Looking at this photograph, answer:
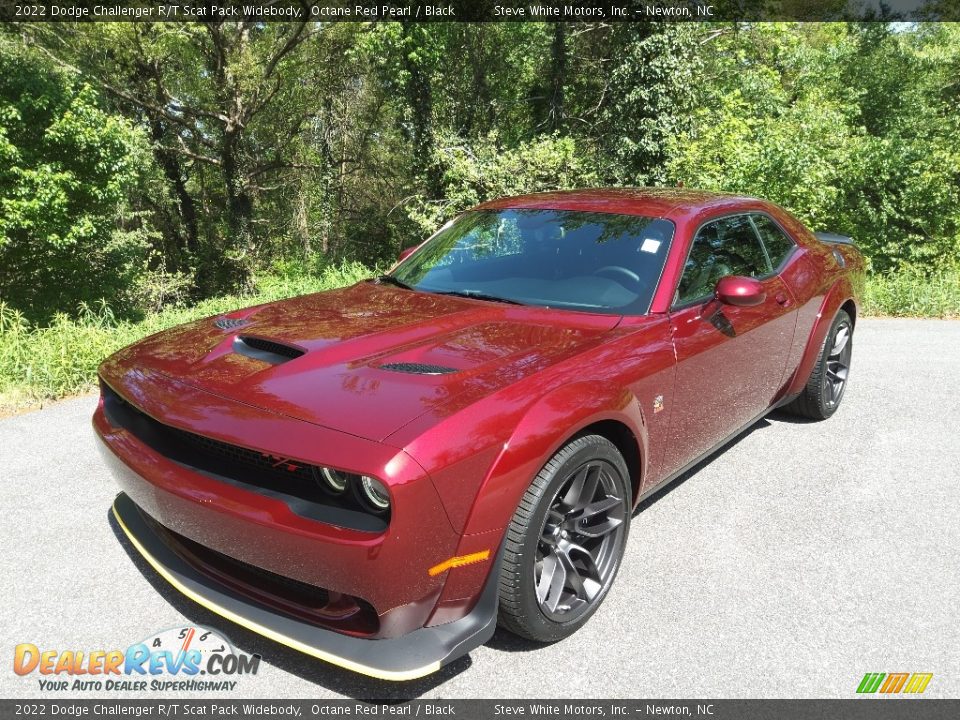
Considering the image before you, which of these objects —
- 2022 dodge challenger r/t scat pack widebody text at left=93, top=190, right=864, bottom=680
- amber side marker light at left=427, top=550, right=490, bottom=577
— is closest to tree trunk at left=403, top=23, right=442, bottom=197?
2022 dodge challenger r/t scat pack widebody text at left=93, top=190, right=864, bottom=680

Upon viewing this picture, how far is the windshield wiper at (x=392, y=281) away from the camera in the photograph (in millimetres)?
3713

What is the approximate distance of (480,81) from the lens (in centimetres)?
2384

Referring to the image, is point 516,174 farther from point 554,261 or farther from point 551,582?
point 551,582

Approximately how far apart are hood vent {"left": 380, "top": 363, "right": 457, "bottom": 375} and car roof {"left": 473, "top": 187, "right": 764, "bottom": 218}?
1650mm

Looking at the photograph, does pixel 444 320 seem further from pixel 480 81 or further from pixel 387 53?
pixel 480 81

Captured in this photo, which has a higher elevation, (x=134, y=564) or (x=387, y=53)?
(x=387, y=53)

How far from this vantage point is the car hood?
2217 mm

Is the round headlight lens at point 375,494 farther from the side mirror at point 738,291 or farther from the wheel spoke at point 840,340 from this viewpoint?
the wheel spoke at point 840,340

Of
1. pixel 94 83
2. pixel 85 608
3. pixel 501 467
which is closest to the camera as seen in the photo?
pixel 501 467

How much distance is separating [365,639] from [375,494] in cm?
44

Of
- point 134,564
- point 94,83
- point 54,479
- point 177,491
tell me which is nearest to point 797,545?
point 177,491

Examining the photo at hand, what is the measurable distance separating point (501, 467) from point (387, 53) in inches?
807

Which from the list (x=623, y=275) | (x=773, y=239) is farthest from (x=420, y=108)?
(x=623, y=275)

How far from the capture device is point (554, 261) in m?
3.46
